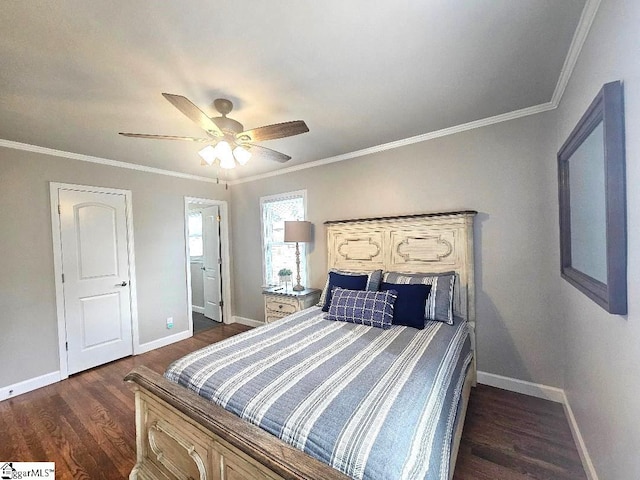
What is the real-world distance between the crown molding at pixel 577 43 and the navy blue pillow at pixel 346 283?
2.09m

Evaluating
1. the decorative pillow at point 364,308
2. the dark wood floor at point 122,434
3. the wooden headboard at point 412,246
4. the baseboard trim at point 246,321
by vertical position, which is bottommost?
the dark wood floor at point 122,434

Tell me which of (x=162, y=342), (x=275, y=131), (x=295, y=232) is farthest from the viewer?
(x=162, y=342)

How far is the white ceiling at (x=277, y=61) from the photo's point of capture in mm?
1266

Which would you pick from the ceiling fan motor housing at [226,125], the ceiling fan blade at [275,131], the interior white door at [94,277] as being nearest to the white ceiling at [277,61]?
the ceiling fan motor housing at [226,125]

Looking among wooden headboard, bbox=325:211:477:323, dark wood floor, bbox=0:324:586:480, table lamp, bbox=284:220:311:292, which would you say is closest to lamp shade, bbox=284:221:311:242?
table lamp, bbox=284:220:311:292

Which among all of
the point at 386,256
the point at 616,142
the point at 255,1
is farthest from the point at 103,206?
the point at 616,142

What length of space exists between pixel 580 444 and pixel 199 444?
225 cm

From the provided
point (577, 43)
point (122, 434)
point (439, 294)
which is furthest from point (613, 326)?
point (122, 434)

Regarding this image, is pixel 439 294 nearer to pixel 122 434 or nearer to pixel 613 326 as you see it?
pixel 613 326

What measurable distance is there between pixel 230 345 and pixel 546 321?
2.55 meters

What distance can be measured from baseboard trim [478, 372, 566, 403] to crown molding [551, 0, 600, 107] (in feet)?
7.64

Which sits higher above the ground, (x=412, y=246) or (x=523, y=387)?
(x=412, y=246)

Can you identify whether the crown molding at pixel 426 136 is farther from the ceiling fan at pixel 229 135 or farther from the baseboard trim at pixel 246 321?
the baseboard trim at pixel 246 321

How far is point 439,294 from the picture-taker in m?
2.35
